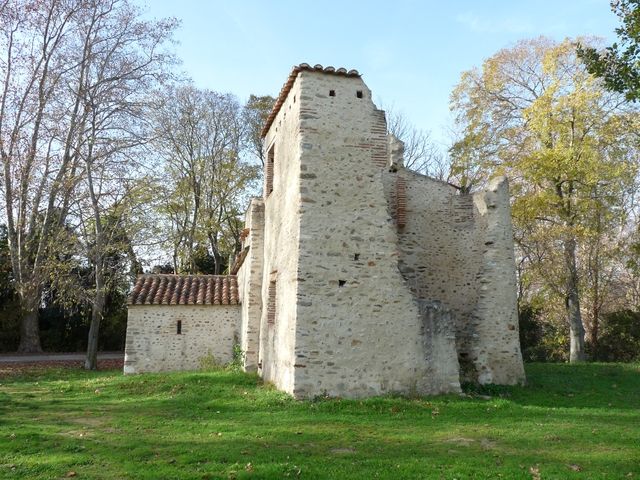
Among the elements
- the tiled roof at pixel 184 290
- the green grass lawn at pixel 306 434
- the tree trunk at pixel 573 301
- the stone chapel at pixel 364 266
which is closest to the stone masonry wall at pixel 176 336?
the tiled roof at pixel 184 290

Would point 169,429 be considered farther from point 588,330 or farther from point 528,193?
point 588,330

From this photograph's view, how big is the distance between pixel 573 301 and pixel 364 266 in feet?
37.6

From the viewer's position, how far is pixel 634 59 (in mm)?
8031

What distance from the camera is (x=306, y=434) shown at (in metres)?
7.47

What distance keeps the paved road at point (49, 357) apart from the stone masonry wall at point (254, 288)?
11.5 metres

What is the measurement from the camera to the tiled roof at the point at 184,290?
608 inches

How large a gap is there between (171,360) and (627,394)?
39.0 feet

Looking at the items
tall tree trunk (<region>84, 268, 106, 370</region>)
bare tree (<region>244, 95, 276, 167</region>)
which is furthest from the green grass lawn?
bare tree (<region>244, 95, 276, 167</region>)

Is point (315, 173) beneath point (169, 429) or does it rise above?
above

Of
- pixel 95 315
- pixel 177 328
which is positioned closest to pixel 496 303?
pixel 177 328

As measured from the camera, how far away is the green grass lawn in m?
5.99

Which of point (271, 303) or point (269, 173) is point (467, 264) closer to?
point (271, 303)

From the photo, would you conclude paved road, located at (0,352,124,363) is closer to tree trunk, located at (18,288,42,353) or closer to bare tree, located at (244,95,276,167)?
tree trunk, located at (18,288,42,353)

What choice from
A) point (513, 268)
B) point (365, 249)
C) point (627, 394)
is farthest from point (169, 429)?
point (627, 394)
